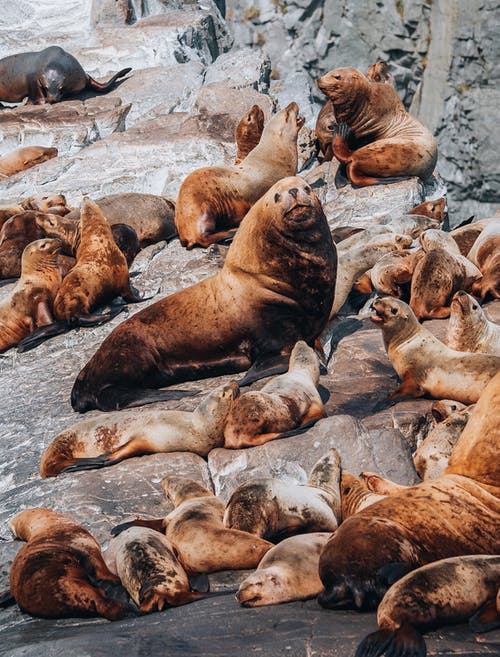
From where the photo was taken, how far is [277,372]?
6801 millimetres

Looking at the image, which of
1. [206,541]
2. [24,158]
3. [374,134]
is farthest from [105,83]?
[206,541]

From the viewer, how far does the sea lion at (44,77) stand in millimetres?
18969

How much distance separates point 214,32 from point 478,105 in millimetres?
6198

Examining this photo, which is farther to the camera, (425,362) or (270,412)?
(425,362)

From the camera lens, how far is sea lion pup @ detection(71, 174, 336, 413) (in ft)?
23.6

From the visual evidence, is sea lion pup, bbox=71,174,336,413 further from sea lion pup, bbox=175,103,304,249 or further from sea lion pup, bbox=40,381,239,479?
sea lion pup, bbox=175,103,304,249

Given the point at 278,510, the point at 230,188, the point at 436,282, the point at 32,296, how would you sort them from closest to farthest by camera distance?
the point at 278,510
the point at 436,282
the point at 32,296
the point at 230,188

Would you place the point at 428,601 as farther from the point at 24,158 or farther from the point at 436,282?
the point at 24,158

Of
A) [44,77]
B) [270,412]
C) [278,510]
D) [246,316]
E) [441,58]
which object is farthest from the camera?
[441,58]

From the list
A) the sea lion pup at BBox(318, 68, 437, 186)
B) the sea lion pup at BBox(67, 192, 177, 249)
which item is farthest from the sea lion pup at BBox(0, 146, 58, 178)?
the sea lion pup at BBox(318, 68, 437, 186)

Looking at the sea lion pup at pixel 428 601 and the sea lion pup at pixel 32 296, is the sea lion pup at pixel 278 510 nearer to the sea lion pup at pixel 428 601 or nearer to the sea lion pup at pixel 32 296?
the sea lion pup at pixel 428 601

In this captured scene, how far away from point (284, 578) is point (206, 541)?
2.33 feet

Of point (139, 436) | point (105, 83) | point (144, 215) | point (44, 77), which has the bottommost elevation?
point (144, 215)

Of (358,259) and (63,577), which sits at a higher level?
(63,577)
